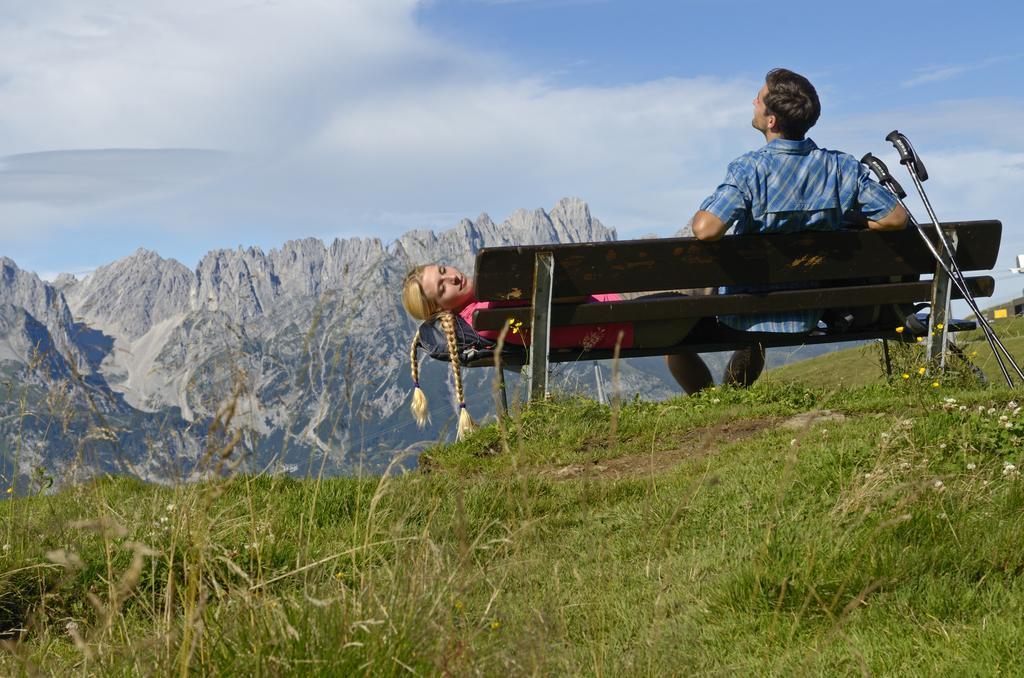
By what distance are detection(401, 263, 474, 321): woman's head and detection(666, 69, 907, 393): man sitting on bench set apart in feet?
6.71

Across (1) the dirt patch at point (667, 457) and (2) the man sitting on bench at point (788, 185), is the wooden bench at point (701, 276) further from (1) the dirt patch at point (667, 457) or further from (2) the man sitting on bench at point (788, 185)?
(1) the dirt patch at point (667, 457)

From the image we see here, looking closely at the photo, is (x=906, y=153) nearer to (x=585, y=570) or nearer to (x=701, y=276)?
(x=701, y=276)

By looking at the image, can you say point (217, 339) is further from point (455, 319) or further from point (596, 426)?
point (455, 319)

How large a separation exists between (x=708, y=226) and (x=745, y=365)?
82.7 inches

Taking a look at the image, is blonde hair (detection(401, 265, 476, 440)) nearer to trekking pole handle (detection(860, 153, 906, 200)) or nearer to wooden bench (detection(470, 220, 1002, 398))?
wooden bench (detection(470, 220, 1002, 398))

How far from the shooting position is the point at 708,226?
753cm

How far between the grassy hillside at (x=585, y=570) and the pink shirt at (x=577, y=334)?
1929mm

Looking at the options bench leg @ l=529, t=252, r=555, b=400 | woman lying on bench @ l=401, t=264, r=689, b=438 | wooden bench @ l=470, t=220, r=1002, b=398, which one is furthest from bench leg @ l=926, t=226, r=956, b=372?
bench leg @ l=529, t=252, r=555, b=400

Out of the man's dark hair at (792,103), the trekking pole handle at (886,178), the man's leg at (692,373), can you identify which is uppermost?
the man's dark hair at (792,103)

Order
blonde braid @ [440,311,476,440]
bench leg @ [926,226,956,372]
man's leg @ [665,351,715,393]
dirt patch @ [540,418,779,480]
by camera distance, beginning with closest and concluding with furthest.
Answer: dirt patch @ [540,418,779,480], blonde braid @ [440,311,476,440], bench leg @ [926,226,956,372], man's leg @ [665,351,715,393]

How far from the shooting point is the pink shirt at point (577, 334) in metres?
8.06

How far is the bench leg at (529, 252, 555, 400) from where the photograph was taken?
7664 mm

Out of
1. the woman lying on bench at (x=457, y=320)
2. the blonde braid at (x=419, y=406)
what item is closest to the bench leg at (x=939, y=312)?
the woman lying on bench at (x=457, y=320)

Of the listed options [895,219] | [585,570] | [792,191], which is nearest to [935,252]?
[895,219]
